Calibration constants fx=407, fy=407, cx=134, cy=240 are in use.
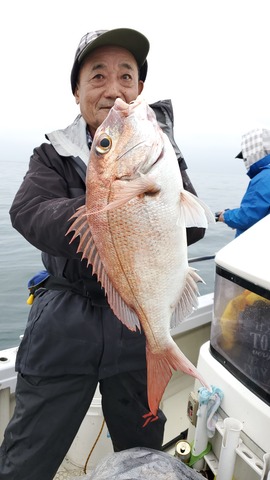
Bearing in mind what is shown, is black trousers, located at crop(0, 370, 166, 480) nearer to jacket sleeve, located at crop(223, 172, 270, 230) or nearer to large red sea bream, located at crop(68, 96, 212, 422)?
large red sea bream, located at crop(68, 96, 212, 422)

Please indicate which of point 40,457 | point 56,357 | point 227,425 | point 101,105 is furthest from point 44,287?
point 227,425

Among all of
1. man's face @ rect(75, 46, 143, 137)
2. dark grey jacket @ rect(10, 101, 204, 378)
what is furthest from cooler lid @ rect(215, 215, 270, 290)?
man's face @ rect(75, 46, 143, 137)

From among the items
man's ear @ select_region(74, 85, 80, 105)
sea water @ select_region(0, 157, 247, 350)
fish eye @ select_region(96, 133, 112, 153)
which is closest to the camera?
fish eye @ select_region(96, 133, 112, 153)

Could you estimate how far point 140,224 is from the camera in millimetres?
1414

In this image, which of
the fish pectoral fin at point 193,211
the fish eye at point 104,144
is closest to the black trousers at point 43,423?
the fish pectoral fin at point 193,211

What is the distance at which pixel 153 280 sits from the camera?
4.93ft

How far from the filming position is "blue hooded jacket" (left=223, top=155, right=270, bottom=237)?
4.26 m

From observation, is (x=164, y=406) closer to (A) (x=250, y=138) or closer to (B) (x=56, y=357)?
(B) (x=56, y=357)

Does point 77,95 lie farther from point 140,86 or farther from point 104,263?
point 104,263

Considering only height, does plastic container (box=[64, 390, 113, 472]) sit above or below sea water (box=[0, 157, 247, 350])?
above

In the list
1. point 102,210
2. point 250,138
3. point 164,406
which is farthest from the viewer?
point 250,138

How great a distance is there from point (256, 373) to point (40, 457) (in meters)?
1.18

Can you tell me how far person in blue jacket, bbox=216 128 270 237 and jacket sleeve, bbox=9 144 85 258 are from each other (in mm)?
2760

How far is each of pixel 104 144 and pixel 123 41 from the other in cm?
80
